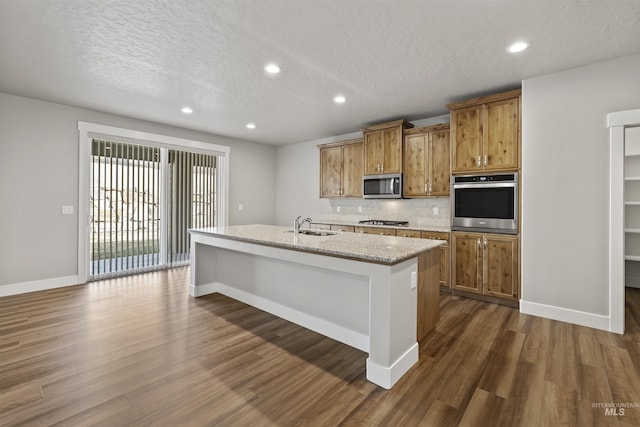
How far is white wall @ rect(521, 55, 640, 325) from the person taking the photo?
2.89 metres

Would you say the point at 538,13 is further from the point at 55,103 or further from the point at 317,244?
the point at 55,103

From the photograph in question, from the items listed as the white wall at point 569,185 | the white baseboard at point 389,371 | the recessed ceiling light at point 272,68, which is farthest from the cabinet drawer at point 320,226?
the white baseboard at point 389,371

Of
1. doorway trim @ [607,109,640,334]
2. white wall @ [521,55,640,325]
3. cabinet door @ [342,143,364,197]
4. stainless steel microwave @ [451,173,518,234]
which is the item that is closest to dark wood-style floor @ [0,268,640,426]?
doorway trim @ [607,109,640,334]

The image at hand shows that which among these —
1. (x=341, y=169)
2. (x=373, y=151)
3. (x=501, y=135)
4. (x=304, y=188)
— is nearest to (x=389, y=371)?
(x=501, y=135)

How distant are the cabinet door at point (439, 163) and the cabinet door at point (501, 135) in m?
0.66

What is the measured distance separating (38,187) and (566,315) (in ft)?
21.8

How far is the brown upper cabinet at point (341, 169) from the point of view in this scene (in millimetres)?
5508

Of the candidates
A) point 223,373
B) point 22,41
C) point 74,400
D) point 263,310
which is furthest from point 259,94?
point 74,400

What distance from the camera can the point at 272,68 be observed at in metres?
3.09

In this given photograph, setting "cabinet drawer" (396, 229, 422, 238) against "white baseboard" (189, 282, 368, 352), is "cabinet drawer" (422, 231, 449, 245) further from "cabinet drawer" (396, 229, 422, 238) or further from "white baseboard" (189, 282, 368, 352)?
"white baseboard" (189, 282, 368, 352)

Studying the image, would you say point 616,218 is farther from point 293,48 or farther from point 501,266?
point 293,48

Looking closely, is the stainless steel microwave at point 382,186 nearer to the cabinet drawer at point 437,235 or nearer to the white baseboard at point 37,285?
the cabinet drawer at point 437,235

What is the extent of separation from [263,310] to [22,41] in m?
3.33

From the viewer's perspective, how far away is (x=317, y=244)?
2.46 m
